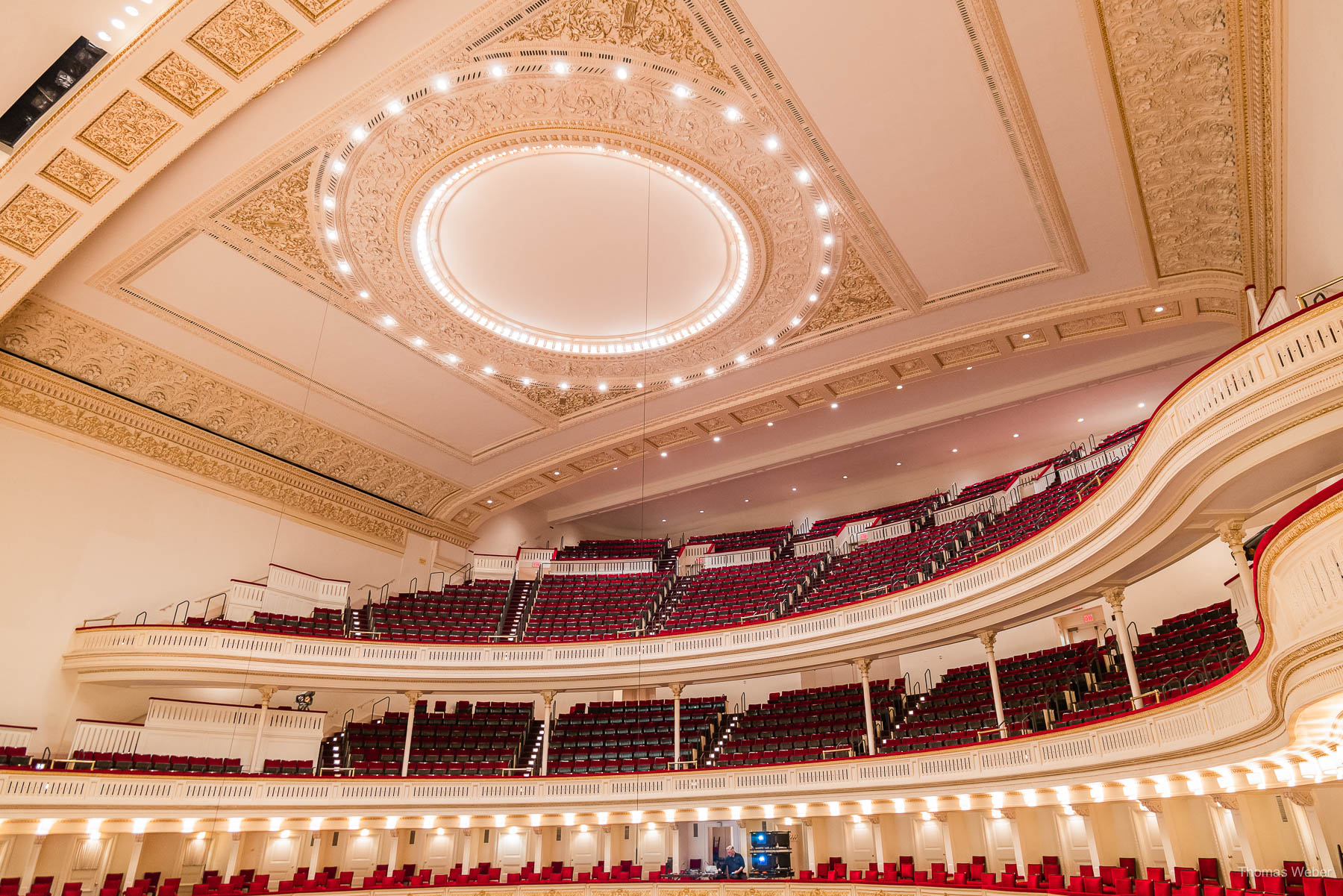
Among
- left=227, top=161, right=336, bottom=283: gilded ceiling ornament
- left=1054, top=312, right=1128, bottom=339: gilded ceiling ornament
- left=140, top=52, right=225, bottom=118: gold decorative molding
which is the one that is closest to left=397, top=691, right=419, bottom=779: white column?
left=227, top=161, right=336, bottom=283: gilded ceiling ornament

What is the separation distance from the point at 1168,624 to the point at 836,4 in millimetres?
11552

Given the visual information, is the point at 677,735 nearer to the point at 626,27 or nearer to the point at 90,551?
the point at 90,551

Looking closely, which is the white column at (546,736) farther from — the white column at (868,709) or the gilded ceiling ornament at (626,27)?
the gilded ceiling ornament at (626,27)

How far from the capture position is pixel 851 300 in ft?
50.3

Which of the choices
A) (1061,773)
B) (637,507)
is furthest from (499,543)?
(1061,773)

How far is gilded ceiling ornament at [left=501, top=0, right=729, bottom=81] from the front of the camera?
9992mm

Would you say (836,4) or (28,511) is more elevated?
(836,4)

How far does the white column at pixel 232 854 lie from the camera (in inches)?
559

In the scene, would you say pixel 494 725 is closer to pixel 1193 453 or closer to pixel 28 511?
pixel 28 511

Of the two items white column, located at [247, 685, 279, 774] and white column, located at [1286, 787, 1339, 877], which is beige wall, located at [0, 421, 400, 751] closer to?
white column, located at [247, 685, 279, 774]

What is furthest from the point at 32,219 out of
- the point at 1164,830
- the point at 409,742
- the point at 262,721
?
the point at 1164,830

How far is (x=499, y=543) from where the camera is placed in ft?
81.1

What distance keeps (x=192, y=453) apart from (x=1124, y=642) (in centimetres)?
1878

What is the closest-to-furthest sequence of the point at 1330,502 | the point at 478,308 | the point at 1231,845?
the point at 1330,502 → the point at 1231,845 → the point at 478,308
